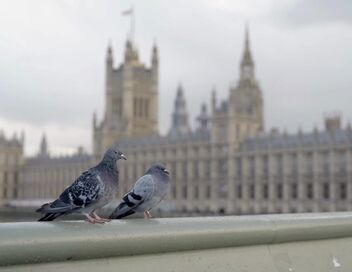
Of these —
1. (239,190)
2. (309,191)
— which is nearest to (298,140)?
(309,191)

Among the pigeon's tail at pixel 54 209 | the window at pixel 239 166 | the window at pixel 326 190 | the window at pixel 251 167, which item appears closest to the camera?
the pigeon's tail at pixel 54 209

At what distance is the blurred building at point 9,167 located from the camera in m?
125

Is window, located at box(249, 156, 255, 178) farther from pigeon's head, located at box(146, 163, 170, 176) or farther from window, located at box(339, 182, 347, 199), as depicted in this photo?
pigeon's head, located at box(146, 163, 170, 176)

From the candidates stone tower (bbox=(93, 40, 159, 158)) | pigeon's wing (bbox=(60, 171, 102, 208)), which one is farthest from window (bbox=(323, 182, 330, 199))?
pigeon's wing (bbox=(60, 171, 102, 208))

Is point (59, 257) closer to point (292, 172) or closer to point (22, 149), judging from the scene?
point (292, 172)

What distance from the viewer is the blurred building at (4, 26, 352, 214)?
241 ft

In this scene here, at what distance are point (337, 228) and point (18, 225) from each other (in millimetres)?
3266

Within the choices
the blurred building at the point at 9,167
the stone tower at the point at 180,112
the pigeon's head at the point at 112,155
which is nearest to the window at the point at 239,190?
the blurred building at the point at 9,167

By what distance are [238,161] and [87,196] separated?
79.0m

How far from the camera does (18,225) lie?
Answer: 4.29 meters

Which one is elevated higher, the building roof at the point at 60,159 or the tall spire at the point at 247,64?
the tall spire at the point at 247,64

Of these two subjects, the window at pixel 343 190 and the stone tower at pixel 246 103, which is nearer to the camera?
the window at pixel 343 190

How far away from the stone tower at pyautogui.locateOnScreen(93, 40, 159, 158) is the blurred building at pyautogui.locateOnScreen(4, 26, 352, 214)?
2.81 metres

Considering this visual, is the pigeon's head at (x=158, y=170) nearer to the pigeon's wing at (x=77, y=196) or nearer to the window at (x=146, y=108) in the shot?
the pigeon's wing at (x=77, y=196)
